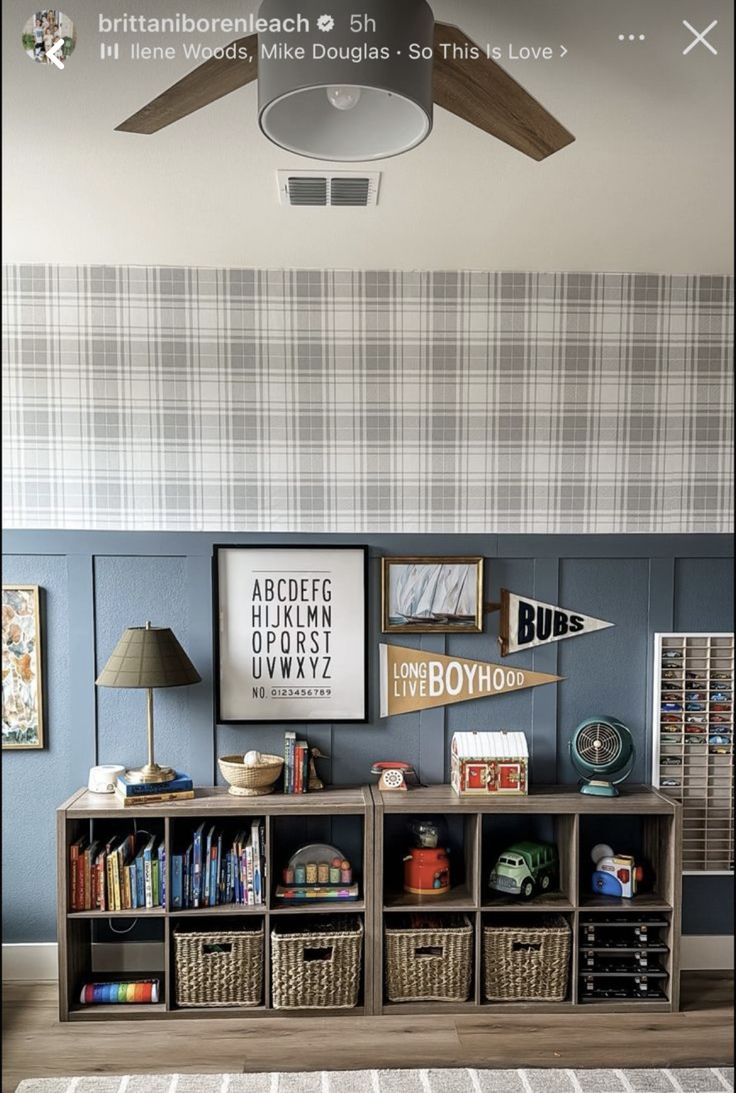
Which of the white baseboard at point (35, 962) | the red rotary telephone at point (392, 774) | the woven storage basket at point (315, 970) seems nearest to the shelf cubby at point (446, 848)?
the red rotary telephone at point (392, 774)

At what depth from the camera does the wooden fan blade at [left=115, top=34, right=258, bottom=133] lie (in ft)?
5.32

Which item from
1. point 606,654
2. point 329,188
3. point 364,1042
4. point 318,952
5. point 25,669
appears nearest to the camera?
point 329,188

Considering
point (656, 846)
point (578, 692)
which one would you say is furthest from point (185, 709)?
point (656, 846)

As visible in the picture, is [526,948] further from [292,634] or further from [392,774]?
[292,634]

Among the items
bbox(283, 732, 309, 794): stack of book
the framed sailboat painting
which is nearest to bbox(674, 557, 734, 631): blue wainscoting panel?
the framed sailboat painting

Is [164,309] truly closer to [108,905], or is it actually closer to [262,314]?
[262,314]

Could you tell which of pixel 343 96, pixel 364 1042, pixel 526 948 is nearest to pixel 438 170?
pixel 343 96

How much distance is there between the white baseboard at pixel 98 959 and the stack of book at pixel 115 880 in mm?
361

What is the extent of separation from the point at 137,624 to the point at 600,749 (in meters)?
1.73

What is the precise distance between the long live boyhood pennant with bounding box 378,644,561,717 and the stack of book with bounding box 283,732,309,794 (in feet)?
1.13

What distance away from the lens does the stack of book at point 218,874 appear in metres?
3.14

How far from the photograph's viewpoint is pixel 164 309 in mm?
3371

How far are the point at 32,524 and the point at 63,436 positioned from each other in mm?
339

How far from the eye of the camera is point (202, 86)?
171 cm
